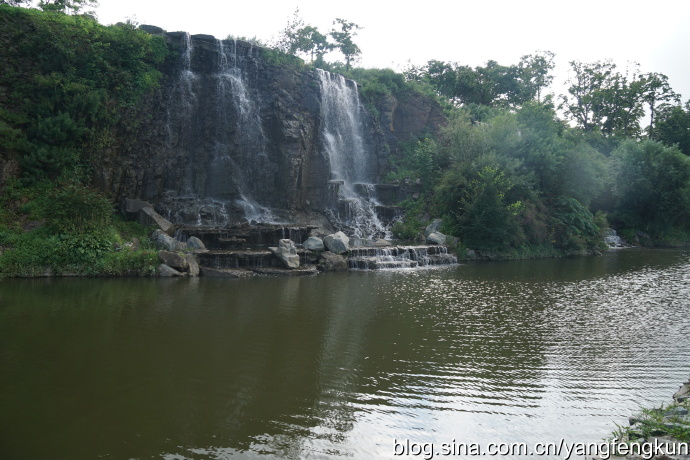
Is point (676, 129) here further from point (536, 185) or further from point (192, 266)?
point (192, 266)

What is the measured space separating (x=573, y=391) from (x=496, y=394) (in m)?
1.28

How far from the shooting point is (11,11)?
75.5ft

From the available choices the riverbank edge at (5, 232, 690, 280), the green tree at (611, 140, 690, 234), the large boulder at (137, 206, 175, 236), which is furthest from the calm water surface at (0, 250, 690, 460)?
the green tree at (611, 140, 690, 234)

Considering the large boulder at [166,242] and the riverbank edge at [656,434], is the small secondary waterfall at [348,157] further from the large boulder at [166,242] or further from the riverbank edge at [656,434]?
the riverbank edge at [656,434]

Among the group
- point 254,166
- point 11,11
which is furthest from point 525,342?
point 11,11

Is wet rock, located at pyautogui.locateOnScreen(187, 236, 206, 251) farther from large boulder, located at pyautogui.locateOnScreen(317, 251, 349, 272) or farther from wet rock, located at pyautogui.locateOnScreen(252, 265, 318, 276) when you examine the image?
large boulder, located at pyautogui.locateOnScreen(317, 251, 349, 272)

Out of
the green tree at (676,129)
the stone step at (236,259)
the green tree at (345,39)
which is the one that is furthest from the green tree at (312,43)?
the green tree at (676,129)

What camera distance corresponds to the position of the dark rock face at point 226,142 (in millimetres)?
25438

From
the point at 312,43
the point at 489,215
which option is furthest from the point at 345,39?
the point at 489,215

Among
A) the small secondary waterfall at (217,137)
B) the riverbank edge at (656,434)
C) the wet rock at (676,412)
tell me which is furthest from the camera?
the small secondary waterfall at (217,137)

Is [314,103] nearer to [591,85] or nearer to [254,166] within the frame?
[254,166]

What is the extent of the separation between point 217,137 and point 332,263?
12561 mm

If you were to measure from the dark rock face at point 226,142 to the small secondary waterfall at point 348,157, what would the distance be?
834 mm

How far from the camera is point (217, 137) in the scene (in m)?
27.8
